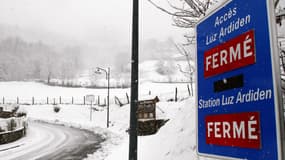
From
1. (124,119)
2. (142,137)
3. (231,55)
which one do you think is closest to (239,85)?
(231,55)

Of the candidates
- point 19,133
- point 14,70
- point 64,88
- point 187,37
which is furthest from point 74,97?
point 187,37

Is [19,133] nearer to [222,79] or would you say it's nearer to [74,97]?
[222,79]

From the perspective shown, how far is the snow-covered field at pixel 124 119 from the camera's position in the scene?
5.32m

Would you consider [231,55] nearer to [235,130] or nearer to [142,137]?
[235,130]

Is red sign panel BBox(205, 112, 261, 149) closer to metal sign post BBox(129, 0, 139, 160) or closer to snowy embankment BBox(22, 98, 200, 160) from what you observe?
metal sign post BBox(129, 0, 139, 160)

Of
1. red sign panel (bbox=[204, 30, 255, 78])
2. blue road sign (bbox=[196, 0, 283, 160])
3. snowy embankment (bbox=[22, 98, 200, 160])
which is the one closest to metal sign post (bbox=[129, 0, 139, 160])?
snowy embankment (bbox=[22, 98, 200, 160])

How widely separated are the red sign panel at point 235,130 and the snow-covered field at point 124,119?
2310mm

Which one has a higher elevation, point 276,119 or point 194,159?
point 276,119

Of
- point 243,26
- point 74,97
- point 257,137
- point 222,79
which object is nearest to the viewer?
point 257,137

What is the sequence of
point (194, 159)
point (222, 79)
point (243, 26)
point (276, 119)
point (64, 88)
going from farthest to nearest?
point (64, 88) < point (194, 159) < point (222, 79) < point (243, 26) < point (276, 119)

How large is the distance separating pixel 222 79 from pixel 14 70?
75531 mm

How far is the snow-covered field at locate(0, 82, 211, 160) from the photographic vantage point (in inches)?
210

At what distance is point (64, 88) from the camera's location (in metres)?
63.2

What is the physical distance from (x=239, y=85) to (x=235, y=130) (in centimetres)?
26
